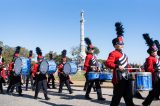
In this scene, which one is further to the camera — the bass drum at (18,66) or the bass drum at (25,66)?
the bass drum at (25,66)

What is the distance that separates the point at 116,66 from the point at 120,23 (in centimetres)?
280

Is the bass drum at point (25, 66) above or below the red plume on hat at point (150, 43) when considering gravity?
below

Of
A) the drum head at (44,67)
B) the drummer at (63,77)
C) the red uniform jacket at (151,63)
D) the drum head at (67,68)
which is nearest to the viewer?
the red uniform jacket at (151,63)

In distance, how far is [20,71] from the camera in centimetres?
1483

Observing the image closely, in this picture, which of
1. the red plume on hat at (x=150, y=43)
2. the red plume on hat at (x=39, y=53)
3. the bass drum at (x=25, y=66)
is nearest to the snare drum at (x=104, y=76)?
the red plume on hat at (x=150, y=43)

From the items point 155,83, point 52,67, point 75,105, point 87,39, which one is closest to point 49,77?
point 52,67

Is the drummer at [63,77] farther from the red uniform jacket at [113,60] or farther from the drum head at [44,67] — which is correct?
the red uniform jacket at [113,60]

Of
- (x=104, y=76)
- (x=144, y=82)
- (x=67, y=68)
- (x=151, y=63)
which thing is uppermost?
(x=67, y=68)

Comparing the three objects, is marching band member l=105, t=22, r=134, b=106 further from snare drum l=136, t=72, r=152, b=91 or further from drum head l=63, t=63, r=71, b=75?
drum head l=63, t=63, r=71, b=75

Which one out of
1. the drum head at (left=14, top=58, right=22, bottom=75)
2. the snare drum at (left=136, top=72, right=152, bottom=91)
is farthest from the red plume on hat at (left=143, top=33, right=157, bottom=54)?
the drum head at (left=14, top=58, right=22, bottom=75)

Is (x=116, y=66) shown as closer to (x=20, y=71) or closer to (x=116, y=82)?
(x=116, y=82)

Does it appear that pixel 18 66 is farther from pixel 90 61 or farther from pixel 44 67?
pixel 90 61

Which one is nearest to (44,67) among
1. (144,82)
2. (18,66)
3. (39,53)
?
(39,53)

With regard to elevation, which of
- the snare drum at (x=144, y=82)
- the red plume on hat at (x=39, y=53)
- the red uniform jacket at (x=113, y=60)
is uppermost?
the red plume on hat at (x=39, y=53)
